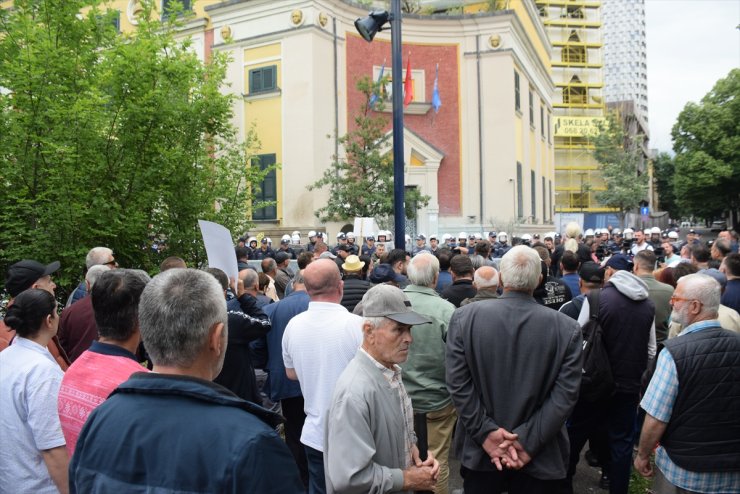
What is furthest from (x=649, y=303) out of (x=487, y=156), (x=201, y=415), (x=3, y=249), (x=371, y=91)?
(x=487, y=156)

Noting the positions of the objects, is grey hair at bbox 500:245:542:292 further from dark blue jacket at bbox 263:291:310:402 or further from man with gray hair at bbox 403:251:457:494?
dark blue jacket at bbox 263:291:310:402

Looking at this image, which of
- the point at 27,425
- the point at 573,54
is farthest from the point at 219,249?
the point at 573,54

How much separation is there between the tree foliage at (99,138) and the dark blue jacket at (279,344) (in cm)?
290

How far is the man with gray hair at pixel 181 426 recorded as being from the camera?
1721 millimetres

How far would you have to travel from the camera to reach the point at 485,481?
12.5 feet

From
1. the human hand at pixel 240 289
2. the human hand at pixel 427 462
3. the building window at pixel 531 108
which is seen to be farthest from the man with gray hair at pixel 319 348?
the building window at pixel 531 108

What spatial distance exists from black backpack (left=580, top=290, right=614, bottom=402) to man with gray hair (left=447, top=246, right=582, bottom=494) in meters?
1.23

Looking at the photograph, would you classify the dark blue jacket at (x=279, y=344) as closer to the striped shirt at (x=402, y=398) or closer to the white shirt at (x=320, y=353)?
the white shirt at (x=320, y=353)

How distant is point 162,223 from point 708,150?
44.0 meters

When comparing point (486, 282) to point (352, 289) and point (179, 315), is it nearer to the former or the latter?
point (352, 289)

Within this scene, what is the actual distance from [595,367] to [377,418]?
2626mm

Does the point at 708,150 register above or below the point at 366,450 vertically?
above

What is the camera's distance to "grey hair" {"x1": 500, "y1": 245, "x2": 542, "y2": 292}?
383cm

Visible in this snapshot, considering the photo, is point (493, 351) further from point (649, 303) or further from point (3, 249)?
point (3, 249)
